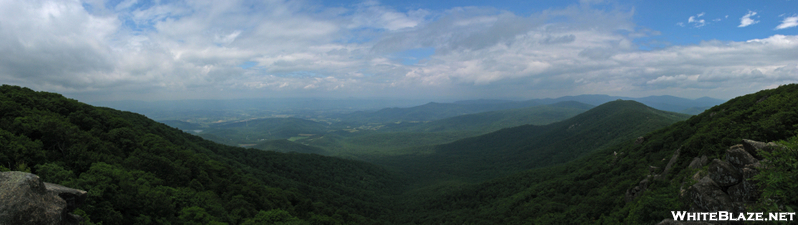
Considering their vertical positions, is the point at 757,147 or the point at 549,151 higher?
the point at 757,147

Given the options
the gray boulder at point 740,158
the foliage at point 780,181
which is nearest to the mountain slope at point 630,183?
the gray boulder at point 740,158

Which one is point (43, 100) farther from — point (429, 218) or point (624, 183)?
point (624, 183)

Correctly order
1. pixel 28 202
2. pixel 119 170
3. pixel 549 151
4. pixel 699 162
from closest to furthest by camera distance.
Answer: pixel 28 202 < pixel 699 162 < pixel 119 170 < pixel 549 151

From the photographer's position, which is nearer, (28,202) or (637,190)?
(28,202)

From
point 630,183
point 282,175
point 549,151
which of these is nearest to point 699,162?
point 630,183

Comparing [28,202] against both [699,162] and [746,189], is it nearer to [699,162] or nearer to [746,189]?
[746,189]

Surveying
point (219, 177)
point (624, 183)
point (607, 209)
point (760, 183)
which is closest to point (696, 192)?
point (760, 183)

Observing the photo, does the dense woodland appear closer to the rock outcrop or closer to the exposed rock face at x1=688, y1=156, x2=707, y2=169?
the exposed rock face at x1=688, y1=156, x2=707, y2=169
